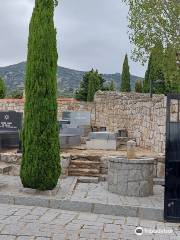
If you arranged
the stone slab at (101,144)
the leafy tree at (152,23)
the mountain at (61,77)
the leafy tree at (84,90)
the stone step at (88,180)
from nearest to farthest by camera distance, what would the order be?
the stone step at (88,180)
the stone slab at (101,144)
the leafy tree at (152,23)
the leafy tree at (84,90)
the mountain at (61,77)

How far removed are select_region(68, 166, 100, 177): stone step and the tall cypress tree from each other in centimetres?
201

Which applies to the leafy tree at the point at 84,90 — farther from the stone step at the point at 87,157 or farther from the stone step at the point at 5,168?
the stone step at the point at 5,168

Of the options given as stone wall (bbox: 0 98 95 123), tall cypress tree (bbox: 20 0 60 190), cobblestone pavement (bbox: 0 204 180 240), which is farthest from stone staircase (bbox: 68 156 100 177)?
stone wall (bbox: 0 98 95 123)

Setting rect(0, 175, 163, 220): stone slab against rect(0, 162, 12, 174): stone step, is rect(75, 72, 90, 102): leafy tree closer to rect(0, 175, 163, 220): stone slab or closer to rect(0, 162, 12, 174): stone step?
rect(0, 162, 12, 174): stone step

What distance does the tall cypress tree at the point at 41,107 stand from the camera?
8664 mm

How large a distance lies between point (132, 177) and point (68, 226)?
254cm

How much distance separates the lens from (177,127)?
7.57 meters

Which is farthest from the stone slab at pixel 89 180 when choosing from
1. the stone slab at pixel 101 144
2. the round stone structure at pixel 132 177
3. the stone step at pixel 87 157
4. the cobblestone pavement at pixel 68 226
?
the stone slab at pixel 101 144

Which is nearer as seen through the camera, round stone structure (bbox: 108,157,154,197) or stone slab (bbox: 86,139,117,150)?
round stone structure (bbox: 108,157,154,197)

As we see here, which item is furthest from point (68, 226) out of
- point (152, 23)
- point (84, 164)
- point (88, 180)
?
point (152, 23)

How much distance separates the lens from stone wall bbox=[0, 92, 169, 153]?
1242 centimetres

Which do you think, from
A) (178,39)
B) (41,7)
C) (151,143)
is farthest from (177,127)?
(178,39)

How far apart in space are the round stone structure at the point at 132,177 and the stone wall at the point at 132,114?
1.96 m

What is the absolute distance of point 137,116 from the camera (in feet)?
51.2
